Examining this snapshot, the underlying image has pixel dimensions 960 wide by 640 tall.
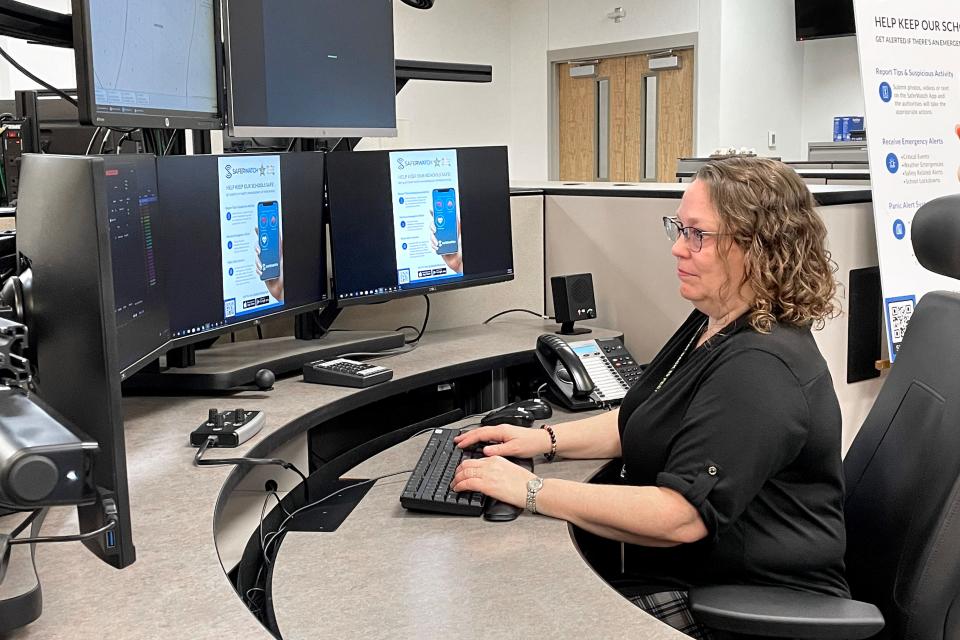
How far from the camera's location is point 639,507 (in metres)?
1.43

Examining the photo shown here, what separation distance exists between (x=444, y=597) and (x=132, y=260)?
2.86 feet

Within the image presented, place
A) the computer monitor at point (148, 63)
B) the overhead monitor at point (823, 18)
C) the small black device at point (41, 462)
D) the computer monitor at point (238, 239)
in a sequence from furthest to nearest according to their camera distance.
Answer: the overhead monitor at point (823, 18)
the computer monitor at point (238, 239)
the computer monitor at point (148, 63)
the small black device at point (41, 462)

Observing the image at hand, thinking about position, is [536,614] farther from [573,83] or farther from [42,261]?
[573,83]

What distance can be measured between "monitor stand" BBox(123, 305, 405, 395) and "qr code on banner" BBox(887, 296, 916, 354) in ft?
4.39

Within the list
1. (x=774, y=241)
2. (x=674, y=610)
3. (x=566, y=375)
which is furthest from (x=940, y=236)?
(x=566, y=375)

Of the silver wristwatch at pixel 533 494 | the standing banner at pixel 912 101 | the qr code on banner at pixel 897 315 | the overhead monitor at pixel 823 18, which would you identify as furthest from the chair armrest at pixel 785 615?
the overhead monitor at pixel 823 18

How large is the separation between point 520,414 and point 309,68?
3.36 feet

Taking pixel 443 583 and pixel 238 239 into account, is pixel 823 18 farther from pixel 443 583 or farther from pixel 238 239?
pixel 443 583

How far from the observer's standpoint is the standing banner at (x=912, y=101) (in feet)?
9.53

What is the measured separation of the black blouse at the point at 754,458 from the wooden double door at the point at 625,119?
608cm

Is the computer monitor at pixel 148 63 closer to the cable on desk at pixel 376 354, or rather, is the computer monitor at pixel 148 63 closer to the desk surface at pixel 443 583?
the cable on desk at pixel 376 354

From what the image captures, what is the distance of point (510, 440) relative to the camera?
5.85 feet

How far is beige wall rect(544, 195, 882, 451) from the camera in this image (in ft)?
8.32

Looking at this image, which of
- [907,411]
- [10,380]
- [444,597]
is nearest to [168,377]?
[444,597]
